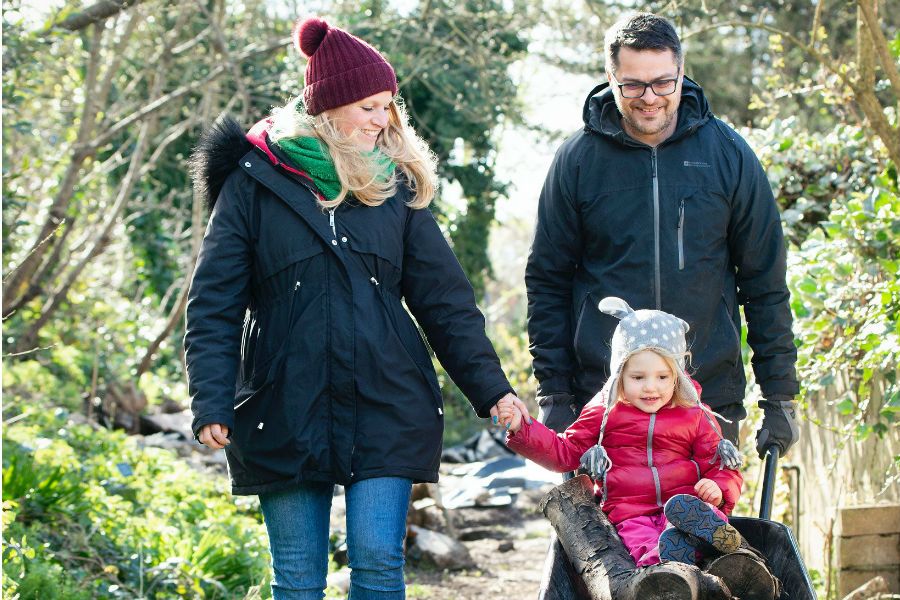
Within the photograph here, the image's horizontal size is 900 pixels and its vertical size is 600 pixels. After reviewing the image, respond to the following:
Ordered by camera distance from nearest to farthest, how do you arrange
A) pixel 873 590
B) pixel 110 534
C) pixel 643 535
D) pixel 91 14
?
pixel 643 535
pixel 873 590
pixel 110 534
pixel 91 14

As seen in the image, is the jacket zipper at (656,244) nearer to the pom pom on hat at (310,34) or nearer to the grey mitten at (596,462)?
the grey mitten at (596,462)

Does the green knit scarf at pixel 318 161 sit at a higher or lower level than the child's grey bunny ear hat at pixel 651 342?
higher

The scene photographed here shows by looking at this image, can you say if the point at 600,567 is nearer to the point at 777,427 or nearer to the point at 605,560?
the point at 605,560

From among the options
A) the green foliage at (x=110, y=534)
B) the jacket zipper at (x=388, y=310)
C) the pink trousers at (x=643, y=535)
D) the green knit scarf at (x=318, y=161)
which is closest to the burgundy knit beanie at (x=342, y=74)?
the green knit scarf at (x=318, y=161)

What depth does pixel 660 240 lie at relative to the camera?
3.79m

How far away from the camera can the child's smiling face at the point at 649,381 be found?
3.41 metres

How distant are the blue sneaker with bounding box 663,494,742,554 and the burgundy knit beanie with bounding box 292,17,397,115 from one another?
58.3 inches

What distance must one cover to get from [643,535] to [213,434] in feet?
3.83

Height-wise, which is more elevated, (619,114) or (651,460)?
(619,114)

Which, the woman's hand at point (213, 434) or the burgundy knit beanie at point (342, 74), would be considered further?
the burgundy knit beanie at point (342, 74)

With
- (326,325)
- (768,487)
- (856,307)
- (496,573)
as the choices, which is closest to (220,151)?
(326,325)

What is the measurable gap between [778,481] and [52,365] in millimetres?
7887

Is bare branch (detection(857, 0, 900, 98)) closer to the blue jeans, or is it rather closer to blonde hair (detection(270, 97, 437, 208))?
blonde hair (detection(270, 97, 437, 208))

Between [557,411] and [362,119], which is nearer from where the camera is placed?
[362,119]
